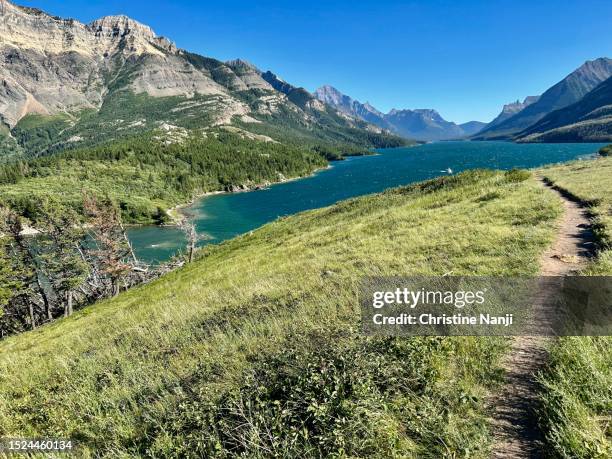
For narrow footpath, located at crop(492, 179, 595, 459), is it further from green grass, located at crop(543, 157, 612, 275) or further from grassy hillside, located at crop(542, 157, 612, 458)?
green grass, located at crop(543, 157, 612, 275)

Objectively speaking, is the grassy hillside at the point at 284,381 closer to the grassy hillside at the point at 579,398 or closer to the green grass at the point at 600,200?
the grassy hillside at the point at 579,398

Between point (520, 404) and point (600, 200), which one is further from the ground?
point (600, 200)

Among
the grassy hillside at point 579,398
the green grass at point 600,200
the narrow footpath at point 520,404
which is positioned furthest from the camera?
the green grass at point 600,200

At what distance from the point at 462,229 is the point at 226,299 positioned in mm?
12229

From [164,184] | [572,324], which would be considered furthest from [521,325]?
[164,184]

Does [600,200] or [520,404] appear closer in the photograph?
[520,404]

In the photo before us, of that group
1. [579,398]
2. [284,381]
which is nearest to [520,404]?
[579,398]

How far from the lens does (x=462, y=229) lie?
1719 cm

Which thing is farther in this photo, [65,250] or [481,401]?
[65,250]

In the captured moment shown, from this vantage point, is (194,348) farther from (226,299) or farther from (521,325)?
(521,325)

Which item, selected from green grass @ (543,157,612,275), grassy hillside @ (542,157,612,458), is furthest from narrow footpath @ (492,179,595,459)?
green grass @ (543,157,612,275)

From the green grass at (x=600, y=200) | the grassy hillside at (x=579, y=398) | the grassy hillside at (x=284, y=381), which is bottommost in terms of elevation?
the grassy hillside at (x=284, y=381)

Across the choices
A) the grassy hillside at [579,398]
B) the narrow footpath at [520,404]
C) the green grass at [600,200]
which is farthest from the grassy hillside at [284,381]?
the green grass at [600,200]

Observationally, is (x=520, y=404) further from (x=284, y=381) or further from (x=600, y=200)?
(x=600, y=200)
